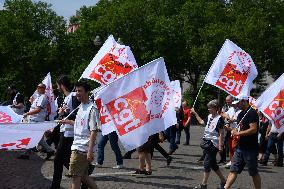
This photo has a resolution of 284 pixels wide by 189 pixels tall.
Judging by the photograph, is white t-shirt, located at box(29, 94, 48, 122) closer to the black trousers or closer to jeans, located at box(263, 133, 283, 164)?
the black trousers

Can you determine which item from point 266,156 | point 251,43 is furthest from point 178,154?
point 251,43

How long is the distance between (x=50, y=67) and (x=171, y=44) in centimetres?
1400

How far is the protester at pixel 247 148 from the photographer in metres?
8.69

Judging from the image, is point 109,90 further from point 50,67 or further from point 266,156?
point 50,67

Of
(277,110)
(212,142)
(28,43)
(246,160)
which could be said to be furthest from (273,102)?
(28,43)

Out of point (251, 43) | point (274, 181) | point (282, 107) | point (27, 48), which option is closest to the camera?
point (282, 107)

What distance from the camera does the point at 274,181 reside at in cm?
1109

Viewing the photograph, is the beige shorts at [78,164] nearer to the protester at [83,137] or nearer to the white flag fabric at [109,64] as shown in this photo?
the protester at [83,137]

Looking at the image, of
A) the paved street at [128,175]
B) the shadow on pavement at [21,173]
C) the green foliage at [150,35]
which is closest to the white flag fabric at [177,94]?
the paved street at [128,175]

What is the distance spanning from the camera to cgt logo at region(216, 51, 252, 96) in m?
12.1

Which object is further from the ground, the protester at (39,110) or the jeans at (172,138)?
the protester at (39,110)

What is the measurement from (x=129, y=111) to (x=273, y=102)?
2853 mm

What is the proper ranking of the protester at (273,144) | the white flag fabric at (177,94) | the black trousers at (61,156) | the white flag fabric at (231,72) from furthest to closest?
the white flag fabric at (177,94), the protester at (273,144), the white flag fabric at (231,72), the black trousers at (61,156)

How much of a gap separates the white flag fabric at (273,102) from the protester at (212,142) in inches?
30.7
